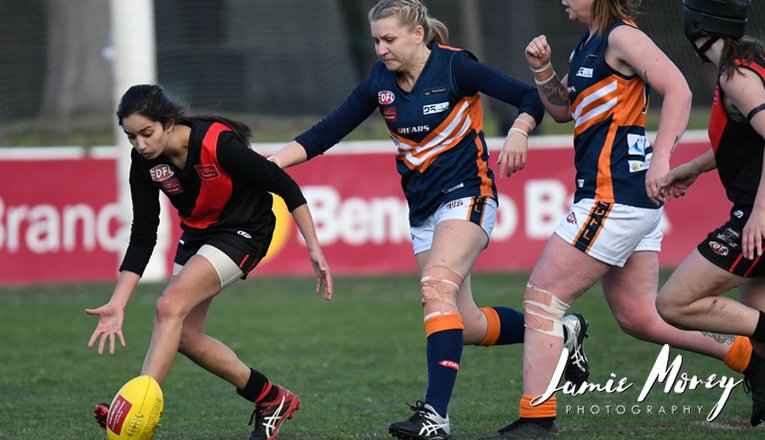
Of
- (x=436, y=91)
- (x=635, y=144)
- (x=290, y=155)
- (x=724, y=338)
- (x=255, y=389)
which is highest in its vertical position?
(x=436, y=91)

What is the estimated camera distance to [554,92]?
5.18 meters

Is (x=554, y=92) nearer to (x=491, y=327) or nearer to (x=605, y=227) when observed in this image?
(x=605, y=227)

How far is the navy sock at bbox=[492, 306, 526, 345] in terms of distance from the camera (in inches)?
225

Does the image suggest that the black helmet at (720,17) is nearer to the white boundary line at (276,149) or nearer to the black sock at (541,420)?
the black sock at (541,420)

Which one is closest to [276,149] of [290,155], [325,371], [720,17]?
[325,371]

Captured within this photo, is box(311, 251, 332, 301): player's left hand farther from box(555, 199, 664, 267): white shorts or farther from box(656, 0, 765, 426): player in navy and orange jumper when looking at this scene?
box(656, 0, 765, 426): player in navy and orange jumper

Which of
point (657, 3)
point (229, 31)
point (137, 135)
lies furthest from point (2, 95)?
point (137, 135)

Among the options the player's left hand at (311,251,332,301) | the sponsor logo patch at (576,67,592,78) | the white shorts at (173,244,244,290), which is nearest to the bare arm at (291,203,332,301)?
the player's left hand at (311,251,332,301)

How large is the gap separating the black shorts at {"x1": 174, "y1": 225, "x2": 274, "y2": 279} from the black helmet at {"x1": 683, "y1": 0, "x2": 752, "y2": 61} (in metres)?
2.12

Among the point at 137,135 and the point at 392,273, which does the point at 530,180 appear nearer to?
the point at 392,273

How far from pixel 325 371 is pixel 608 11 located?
131 inches

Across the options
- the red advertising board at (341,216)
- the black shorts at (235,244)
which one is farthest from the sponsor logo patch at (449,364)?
the red advertising board at (341,216)

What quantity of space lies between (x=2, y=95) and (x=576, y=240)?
12620 mm

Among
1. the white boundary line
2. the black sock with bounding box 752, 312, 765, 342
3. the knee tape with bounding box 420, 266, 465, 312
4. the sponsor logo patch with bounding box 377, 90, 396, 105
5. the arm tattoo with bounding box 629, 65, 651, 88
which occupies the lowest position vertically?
the white boundary line
